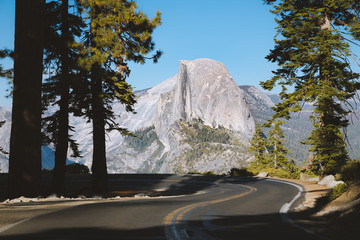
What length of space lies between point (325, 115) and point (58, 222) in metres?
18.7

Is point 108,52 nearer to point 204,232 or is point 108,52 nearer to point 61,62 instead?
point 61,62

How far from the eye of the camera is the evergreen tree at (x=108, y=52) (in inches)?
653

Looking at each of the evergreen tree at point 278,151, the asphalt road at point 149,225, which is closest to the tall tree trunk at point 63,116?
the asphalt road at point 149,225

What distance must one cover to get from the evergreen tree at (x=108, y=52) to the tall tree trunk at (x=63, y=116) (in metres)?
1.07

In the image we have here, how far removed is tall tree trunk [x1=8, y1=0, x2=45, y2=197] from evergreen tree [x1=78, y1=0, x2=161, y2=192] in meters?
4.86

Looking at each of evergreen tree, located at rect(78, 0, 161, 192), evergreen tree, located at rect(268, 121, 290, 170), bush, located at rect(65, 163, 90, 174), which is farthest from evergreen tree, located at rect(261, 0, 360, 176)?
evergreen tree, located at rect(268, 121, 290, 170)

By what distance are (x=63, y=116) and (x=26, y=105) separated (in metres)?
6.77

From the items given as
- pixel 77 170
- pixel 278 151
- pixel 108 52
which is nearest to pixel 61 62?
pixel 108 52

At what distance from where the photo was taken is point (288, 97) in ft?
73.5

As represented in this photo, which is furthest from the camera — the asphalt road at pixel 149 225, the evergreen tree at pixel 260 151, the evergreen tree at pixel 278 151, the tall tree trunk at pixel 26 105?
the evergreen tree at pixel 260 151

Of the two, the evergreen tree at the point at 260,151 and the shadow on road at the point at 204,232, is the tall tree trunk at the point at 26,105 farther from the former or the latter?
the evergreen tree at the point at 260,151

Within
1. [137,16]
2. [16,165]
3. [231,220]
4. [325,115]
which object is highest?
[137,16]

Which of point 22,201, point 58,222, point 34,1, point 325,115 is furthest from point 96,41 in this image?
point 325,115

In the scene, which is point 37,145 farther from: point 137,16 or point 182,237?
point 137,16
